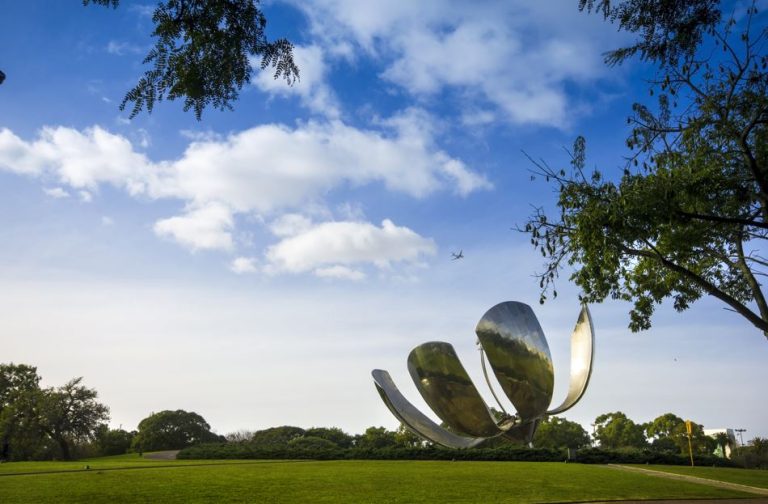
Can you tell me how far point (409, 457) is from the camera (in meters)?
21.2

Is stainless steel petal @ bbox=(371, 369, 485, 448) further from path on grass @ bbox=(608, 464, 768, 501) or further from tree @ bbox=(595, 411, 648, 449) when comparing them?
tree @ bbox=(595, 411, 648, 449)

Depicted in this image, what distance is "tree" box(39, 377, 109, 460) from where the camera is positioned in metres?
31.9

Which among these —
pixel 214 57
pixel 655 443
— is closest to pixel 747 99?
pixel 214 57

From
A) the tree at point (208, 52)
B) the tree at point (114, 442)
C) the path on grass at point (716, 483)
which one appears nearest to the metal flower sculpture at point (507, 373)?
the path on grass at point (716, 483)

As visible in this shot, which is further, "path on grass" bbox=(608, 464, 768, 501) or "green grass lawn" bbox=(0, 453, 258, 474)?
"green grass lawn" bbox=(0, 453, 258, 474)

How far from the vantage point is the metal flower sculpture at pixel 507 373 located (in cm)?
1570

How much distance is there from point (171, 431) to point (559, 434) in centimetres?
2480

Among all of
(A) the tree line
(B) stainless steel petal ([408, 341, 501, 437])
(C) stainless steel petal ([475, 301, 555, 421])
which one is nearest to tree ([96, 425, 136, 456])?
(A) the tree line

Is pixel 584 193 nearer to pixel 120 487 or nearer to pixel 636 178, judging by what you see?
pixel 636 178

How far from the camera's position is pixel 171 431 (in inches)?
1382

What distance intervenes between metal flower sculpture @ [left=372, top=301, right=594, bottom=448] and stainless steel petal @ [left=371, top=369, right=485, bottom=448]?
138cm

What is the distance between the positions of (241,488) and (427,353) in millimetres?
7461

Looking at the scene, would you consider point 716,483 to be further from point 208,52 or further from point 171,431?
point 171,431

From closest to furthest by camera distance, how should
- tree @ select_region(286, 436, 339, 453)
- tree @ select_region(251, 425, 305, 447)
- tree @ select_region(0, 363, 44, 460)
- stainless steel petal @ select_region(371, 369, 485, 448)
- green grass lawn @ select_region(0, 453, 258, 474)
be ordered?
green grass lawn @ select_region(0, 453, 258, 474), stainless steel petal @ select_region(371, 369, 485, 448), tree @ select_region(286, 436, 339, 453), tree @ select_region(0, 363, 44, 460), tree @ select_region(251, 425, 305, 447)
